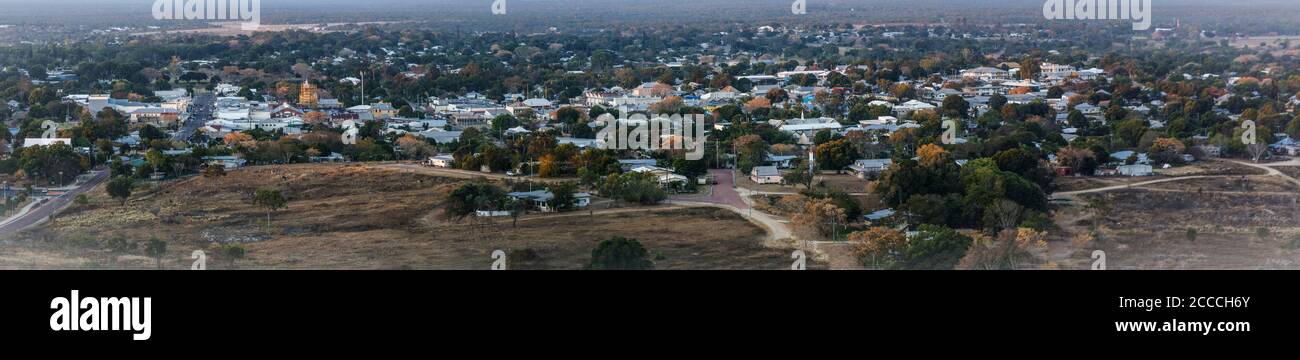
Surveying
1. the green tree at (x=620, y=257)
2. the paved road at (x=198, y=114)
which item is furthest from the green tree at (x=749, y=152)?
the paved road at (x=198, y=114)

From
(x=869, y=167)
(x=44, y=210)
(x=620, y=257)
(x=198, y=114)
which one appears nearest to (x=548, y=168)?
(x=869, y=167)

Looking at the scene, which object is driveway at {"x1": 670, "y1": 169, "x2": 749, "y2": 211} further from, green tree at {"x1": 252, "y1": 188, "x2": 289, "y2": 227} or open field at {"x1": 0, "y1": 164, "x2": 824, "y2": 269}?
green tree at {"x1": 252, "y1": 188, "x2": 289, "y2": 227}

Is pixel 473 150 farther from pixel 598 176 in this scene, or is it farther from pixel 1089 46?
pixel 1089 46

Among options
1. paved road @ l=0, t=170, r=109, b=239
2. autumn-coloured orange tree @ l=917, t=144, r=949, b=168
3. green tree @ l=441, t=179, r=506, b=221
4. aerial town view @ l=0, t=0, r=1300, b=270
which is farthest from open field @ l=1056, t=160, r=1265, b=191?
paved road @ l=0, t=170, r=109, b=239

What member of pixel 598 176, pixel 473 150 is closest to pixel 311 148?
pixel 473 150

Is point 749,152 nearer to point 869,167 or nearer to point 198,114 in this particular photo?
point 869,167

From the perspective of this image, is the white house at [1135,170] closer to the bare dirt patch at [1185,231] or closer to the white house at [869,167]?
the bare dirt patch at [1185,231]
